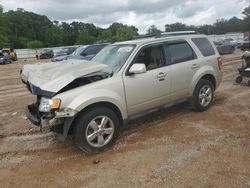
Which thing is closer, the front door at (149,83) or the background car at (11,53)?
the front door at (149,83)

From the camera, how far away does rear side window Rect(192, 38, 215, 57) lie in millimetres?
6089

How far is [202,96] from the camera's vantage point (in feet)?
20.1

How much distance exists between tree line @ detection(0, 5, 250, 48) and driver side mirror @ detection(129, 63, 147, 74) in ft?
265

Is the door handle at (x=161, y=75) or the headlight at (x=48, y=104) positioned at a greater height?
the door handle at (x=161, y=75)

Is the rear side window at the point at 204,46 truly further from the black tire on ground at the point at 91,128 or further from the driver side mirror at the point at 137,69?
the black tire on ground at the point at 91,128

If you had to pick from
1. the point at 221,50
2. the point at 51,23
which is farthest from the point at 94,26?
the point at 221,50

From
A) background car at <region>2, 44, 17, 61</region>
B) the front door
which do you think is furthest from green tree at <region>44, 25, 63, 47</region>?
the front door

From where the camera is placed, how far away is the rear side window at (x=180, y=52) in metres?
5.49

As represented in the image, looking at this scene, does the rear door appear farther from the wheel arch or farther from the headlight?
the headlight

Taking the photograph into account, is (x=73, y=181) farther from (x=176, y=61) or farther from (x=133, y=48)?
(x=176, y=61)

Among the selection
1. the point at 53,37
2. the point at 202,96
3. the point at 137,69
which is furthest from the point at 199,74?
the point at 53,37

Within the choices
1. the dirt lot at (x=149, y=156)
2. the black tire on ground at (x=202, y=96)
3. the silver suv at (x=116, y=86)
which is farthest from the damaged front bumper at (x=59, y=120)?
the black tire on ground at (x=202, y=96)

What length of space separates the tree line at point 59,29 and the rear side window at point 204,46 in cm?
7923

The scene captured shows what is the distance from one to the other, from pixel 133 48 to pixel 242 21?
117m
